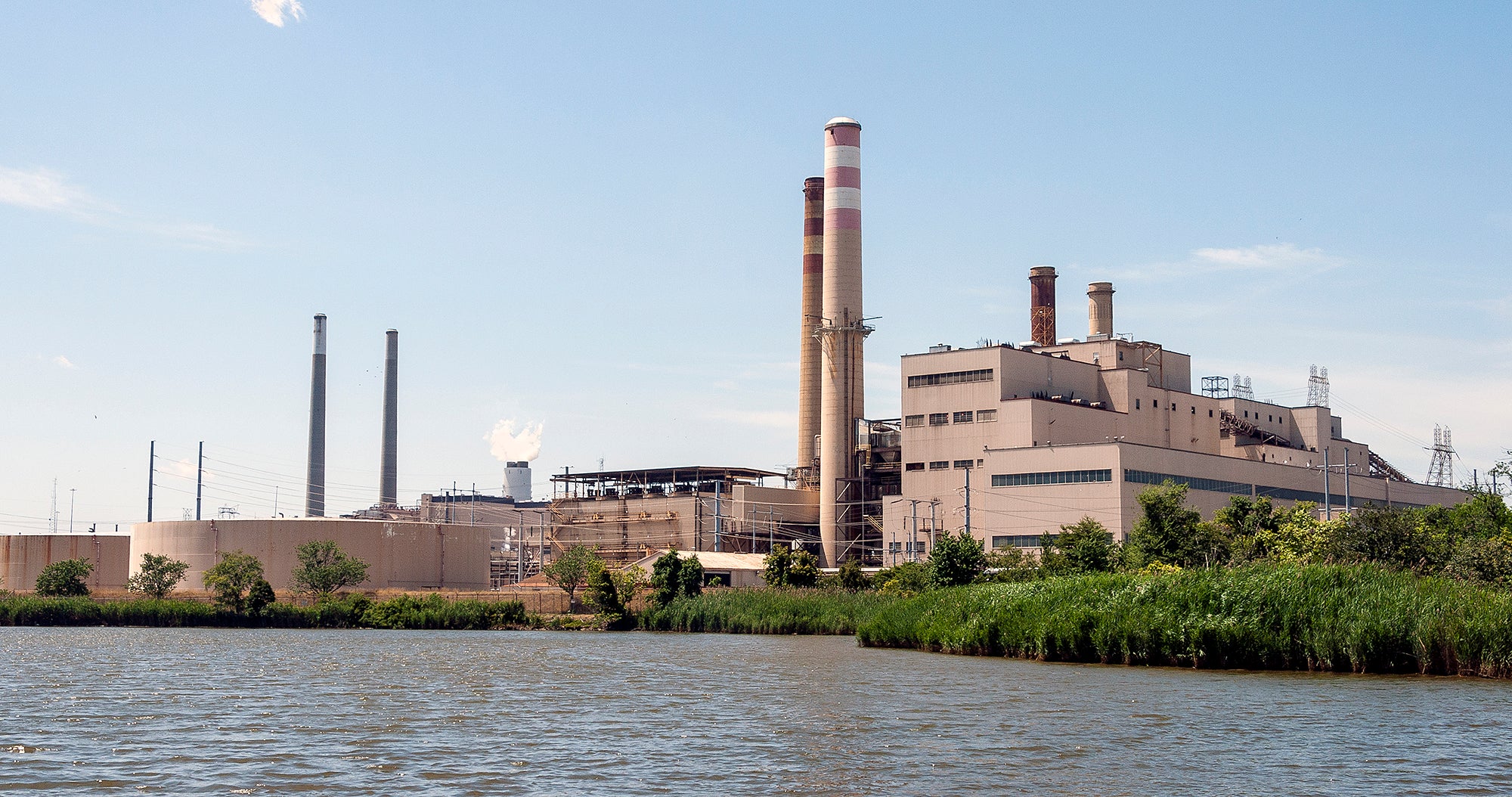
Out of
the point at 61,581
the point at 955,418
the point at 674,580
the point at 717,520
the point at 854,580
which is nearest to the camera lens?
the point at 674,580

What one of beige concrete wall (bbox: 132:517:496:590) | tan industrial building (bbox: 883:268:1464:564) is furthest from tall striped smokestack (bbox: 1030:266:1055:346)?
beige concrete wall (bbox: 132:517:496:590)

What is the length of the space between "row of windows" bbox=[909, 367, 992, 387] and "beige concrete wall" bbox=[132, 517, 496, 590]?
123 feet

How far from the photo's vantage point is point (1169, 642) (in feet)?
127

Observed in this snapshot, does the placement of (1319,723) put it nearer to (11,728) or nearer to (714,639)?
(11,728)

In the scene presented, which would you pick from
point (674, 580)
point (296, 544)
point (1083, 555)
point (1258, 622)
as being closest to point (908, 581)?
point (1083, 555)

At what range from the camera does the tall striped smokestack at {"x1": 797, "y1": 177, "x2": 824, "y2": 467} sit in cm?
11094

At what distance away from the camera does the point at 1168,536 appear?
6494cm

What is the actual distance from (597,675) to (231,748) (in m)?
17.6

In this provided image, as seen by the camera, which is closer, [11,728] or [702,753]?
[702,753]

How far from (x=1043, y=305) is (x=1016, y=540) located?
2802 centimetres

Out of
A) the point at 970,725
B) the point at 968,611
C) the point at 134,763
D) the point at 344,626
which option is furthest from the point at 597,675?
the point at 344,626

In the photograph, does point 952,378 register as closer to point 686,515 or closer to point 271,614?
point 686,515

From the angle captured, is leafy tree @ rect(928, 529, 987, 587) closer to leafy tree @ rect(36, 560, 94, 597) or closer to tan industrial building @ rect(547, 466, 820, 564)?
tan industrial building @ rect(547, 466, 820, 564)

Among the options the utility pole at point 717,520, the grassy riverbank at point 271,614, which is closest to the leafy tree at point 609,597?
the grassy riverbank at point 271,614
